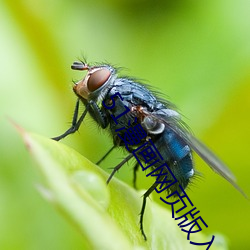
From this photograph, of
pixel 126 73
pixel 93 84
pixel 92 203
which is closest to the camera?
pixel 92 203

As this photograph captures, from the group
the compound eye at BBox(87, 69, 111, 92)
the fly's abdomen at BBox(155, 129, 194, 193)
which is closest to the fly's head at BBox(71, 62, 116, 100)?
the compound eye at BBox(87, 69, 111, 92)

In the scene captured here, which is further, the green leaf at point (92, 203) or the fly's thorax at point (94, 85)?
the fly's thorax at point (94, 85)

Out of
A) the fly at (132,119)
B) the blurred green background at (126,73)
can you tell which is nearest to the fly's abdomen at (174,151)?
the fly at (132,119)

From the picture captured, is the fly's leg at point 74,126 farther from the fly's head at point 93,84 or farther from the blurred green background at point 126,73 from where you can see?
the blurred green background at point 126,73

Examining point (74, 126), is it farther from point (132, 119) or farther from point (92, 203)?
point (92, 203)

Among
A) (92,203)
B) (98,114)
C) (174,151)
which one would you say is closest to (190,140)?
(174,151)

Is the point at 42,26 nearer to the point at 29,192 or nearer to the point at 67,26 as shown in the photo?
the point at 67,26

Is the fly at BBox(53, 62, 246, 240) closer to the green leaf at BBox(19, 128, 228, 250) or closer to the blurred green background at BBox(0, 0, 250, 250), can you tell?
the green leaf at BBox(19, 128, 228, 250)
